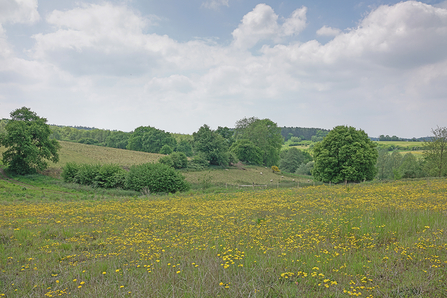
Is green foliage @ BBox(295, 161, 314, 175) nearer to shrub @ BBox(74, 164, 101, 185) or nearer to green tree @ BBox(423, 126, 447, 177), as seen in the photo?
green tree @ BBox(423, 126, 447, 177)

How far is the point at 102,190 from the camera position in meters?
35.4

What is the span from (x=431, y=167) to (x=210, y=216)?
170 ft

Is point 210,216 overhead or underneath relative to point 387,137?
underneath

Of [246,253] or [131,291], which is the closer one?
[131,291]

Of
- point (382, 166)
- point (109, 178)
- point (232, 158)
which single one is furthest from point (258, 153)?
point (109, 178)

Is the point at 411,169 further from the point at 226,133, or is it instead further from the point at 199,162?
the point at 226,133

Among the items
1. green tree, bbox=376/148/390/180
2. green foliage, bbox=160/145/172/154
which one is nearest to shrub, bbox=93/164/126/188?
green foliage, bbox=160/145/172/154

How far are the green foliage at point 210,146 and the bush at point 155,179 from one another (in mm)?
31217

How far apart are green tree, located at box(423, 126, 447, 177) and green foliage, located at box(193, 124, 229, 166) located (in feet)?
139

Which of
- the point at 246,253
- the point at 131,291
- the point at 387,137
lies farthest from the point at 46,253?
the point at 387,137

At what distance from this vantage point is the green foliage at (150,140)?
9738 cm

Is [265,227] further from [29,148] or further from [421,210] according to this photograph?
[29,148]

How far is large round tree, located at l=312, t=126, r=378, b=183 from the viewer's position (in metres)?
41.8

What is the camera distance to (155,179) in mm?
35500
